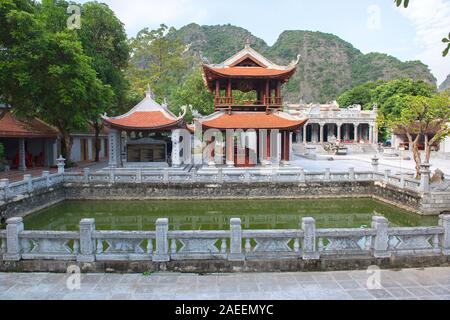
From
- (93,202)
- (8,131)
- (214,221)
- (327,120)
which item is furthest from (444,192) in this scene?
(327,120)

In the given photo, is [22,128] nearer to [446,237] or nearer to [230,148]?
[230,148]

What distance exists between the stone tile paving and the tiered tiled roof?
18.8 meters

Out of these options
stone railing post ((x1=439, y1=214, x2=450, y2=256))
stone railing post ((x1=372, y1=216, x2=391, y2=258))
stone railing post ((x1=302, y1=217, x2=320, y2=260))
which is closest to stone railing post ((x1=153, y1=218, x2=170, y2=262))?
stone railing post ((x1=302, y1=217, x2=320, y2=260))

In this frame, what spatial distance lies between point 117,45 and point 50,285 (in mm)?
28379

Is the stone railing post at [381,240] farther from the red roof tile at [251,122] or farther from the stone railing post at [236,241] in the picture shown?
the red roof tile at [251,122]

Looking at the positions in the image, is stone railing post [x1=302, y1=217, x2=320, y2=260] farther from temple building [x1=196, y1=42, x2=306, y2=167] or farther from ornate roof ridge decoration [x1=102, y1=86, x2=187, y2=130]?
ornate roof ridge decoration [x1=102, y1=86, x2=187, y2=130]

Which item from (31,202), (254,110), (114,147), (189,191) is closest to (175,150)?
(114,147)

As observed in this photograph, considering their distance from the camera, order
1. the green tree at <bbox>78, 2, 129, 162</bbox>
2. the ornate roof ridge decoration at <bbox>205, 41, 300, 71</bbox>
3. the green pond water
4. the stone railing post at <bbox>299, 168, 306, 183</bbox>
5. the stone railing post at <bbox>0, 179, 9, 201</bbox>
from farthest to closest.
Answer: the green tree at <bbox>78, 2, 129, 162</bbox> < the ornate roof ridge decoration at <bbox>205, 41, 300, 71</bbox> < the stone railing post at <bbox>299, 168, 306, 183</bbox> < the green pond water < the stone railing post at <bbox>0, 179, 9, 201</bbox>

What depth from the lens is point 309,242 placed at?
744 cm

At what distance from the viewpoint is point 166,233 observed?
7.43m

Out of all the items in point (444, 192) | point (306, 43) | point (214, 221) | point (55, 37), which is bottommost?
point (214, 221)

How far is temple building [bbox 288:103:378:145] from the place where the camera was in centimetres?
5197

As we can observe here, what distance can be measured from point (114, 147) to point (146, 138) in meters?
2.26

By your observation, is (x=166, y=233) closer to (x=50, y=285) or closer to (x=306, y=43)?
(x=50, y=285)
